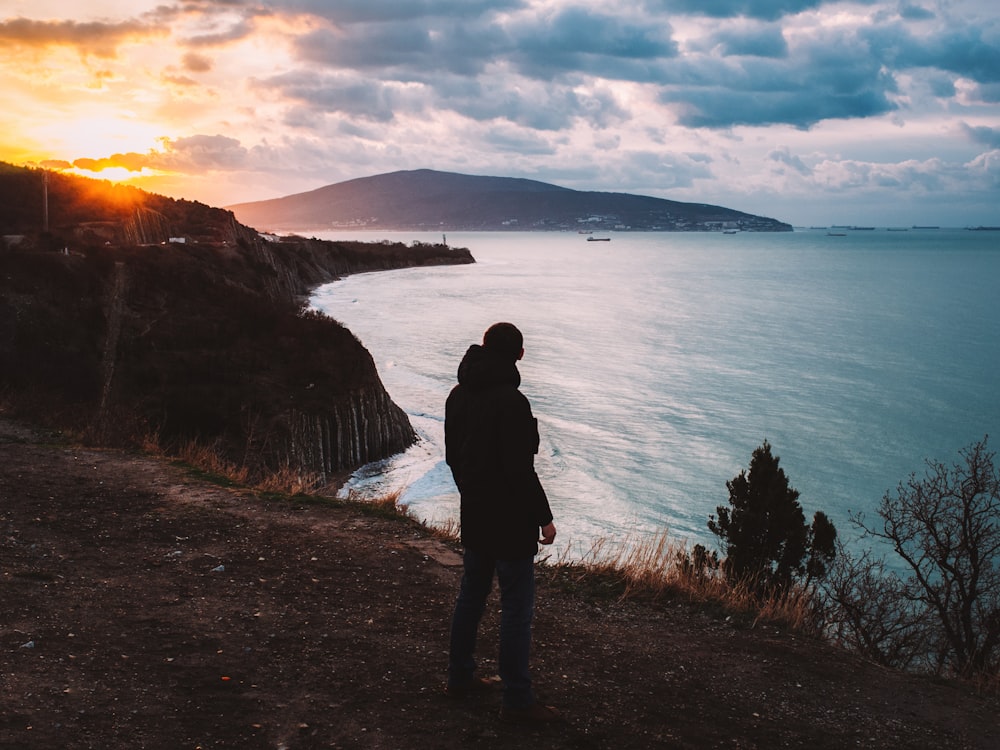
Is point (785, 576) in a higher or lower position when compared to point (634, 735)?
lower

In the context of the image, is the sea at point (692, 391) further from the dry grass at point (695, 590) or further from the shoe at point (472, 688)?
the shoe at point (472, 688)

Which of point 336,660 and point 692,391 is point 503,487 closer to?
point 336,660

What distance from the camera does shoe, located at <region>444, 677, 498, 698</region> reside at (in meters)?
5.82

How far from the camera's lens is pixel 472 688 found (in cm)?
589

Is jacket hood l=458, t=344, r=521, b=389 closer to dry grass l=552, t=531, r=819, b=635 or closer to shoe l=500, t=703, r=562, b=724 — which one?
shoe l=500, t=703, r=562, b=724

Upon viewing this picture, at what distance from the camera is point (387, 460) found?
2925cm

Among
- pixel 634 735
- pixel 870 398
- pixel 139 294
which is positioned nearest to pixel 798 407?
pixel 870 398

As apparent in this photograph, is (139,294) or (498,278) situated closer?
(139,294)

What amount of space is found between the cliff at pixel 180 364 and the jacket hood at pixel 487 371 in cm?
1157

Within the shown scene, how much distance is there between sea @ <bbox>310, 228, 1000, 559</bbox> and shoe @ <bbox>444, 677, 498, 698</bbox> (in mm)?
3093

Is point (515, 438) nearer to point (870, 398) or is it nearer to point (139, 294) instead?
point (139, 294)

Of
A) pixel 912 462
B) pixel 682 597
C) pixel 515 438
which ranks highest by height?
pixel 515 438

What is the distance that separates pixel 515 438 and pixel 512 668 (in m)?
1.60

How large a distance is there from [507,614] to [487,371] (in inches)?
65.2
